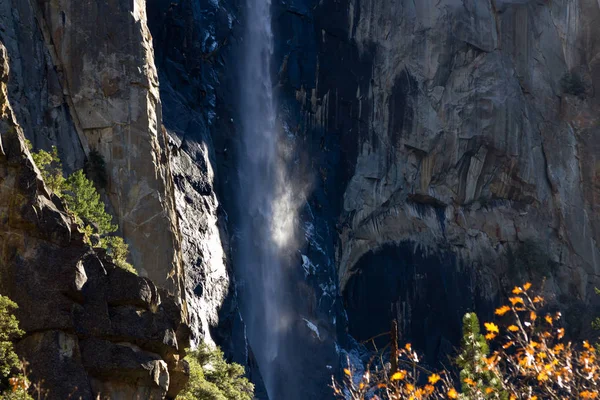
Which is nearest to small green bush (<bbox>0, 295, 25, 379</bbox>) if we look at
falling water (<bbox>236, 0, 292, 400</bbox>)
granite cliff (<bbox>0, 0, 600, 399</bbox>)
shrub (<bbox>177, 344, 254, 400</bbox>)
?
shrub (<bbox>177, 344, 254, 400</bbox>)

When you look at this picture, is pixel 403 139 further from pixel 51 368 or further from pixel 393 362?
pixel 393 362

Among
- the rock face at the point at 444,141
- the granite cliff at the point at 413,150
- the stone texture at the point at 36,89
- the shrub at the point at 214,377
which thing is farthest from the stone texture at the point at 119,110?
the rock face at the point at 444,141

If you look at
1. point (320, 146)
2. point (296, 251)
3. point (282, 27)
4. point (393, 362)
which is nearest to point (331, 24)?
point (282, 27)

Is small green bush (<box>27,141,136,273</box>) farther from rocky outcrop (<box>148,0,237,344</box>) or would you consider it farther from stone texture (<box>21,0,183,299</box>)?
rocky outcrop (<box>148,0,237,344</box>)

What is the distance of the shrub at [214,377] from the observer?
25781 millimetres

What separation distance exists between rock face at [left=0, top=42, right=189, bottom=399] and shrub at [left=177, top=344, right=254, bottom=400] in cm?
472

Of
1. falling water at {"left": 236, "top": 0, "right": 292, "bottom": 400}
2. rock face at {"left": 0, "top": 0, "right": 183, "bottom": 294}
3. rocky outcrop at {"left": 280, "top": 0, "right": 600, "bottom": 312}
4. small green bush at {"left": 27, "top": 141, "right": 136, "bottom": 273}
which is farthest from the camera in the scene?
rocky outcrop at {"left": 280, "top": 0, "right": 600, "bottom": 312}

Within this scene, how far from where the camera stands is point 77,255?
19.8 m

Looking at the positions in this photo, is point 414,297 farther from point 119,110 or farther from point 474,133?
point 119,110

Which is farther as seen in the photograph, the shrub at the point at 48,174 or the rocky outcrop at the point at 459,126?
the rocky outcrop at the point at 459,126

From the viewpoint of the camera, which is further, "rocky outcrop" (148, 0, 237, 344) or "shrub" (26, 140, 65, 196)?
"rocky outcrop" (148, 0, 237, 344)

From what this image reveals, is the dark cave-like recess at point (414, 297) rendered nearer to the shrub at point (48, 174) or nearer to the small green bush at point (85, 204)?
the small green bush at point (85, 204)

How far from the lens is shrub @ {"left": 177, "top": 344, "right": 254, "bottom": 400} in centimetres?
2578

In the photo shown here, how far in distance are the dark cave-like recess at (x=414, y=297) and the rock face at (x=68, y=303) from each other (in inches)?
1308
